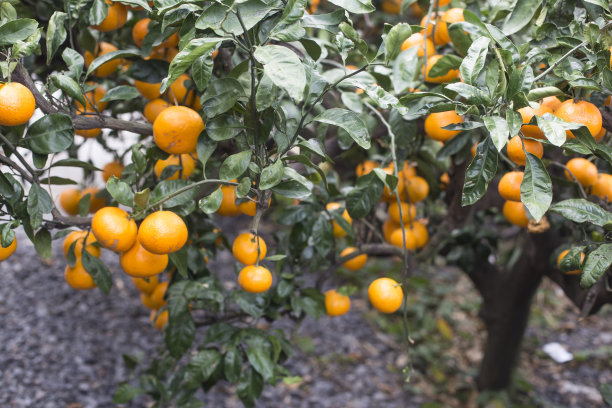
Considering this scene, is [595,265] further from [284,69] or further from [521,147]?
[284,69]

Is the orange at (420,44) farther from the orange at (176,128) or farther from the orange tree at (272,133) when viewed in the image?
the orange at (176,128)

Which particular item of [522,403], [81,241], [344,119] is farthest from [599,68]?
[522,403]

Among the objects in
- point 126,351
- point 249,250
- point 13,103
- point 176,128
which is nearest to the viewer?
point 13,103

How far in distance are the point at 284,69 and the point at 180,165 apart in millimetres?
515

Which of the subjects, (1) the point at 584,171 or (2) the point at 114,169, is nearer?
(1) the point at 584,171

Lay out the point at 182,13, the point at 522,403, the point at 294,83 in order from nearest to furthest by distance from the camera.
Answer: the point at 294,83 → the point at 182,13 → the point at 522,403

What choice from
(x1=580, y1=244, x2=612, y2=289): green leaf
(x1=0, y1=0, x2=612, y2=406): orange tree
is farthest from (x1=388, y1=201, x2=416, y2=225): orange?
(x1=580, y1=244, x2=612, y2=289): green leaf

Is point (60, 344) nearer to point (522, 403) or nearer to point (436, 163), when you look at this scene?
point (436, 163)

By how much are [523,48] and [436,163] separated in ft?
1.68

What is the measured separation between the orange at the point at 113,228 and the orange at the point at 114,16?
1.34ft

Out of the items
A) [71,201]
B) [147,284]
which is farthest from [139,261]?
[71,201]

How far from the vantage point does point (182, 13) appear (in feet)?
2.54

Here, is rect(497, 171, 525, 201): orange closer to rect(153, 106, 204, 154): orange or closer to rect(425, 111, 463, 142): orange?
rect(425, 111, 463, 142): orange

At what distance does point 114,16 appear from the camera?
1000 millimetres
